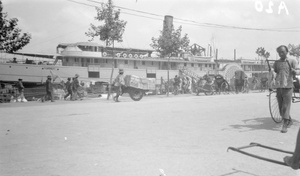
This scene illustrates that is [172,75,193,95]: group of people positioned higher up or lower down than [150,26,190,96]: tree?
lower down

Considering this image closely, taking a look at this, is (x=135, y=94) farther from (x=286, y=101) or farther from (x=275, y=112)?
(x=286, y=101)

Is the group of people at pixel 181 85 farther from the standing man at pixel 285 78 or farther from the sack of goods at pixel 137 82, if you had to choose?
the standing man at pixel 285 78

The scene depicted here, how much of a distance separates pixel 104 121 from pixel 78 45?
3084 centimetres

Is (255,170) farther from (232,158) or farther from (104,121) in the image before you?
(104,121)

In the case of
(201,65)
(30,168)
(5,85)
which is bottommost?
(30,168)

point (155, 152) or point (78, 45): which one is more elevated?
point (78, 45)

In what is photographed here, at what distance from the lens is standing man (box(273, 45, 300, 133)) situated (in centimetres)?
521

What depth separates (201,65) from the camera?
47.7 m

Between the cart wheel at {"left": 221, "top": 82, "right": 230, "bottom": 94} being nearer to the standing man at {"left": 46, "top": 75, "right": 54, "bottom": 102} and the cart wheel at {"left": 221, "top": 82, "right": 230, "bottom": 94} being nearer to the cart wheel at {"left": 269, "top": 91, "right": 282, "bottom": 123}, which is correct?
the cart wheel at {"left": 269, "top": 91, "right": 282, "bottom": 123}

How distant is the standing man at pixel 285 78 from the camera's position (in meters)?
5.21

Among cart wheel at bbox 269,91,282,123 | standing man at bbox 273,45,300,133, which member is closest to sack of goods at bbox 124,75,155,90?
cart wheel at bbox 269,91,282,123

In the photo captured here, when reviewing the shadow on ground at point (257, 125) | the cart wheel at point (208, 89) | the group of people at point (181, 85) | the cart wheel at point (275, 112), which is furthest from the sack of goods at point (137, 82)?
the shadow on ground at point (257, 125)

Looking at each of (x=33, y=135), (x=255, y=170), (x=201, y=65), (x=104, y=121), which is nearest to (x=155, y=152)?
(x=255, y=170)

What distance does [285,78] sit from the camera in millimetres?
5234
